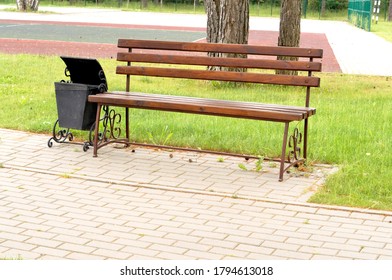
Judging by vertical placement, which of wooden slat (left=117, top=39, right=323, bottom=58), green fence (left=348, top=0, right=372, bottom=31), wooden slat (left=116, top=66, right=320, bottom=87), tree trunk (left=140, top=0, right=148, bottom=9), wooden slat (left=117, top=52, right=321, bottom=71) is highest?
wooden slat (left=117, top=39, right=323, bottom=58)

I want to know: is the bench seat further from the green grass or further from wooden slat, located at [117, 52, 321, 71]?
the green grass

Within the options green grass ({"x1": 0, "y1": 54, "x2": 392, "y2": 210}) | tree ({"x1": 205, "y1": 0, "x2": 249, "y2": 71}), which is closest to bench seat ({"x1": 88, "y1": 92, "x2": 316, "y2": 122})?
green grass ({"x1": 0, "y1": 54, "x2": 392, "y2": 210})

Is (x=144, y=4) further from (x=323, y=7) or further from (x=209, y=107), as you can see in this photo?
(x=209, y=107)

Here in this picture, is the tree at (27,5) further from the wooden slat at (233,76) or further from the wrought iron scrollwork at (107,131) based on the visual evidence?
the wooden slat at (233,76)

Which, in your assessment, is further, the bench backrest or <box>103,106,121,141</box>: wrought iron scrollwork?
<box>103,106,121,141</box>: wrought iron scrollwork

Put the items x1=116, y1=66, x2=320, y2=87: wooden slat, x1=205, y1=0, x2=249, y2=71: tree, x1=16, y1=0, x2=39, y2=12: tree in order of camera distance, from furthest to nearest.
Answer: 1. x1=16, y1=0, x2=39, y2=12: tree
2. x1=205, y1=0, x2=249, y2=71: tree
3. x1=116, y1=66, x2=320, y2=87: wooden slat

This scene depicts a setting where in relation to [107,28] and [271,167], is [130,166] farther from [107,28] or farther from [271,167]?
[107,28]

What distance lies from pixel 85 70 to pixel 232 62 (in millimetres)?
1449

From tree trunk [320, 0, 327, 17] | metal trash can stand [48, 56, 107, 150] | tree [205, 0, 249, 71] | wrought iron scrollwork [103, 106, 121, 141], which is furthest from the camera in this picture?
tree trunk [320, 0, 327, 17]

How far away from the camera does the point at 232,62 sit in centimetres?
818

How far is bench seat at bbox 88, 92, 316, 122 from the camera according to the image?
290 inches

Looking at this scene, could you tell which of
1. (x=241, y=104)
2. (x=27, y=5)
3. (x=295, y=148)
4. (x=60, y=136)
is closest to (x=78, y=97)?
(x=60, y=136)

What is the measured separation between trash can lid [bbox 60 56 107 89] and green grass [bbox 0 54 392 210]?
0.71m

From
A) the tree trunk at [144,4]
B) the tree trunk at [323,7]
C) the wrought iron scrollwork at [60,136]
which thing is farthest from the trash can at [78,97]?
the tree trunk at [144,4]
